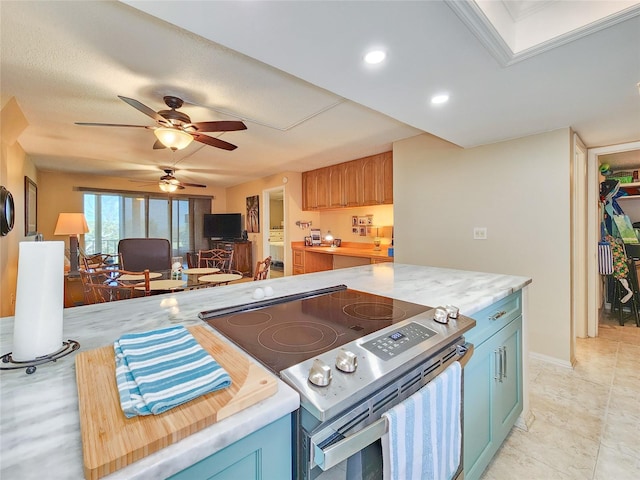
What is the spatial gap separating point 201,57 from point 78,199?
5484 millimetres

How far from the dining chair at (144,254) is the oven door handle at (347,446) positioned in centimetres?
374

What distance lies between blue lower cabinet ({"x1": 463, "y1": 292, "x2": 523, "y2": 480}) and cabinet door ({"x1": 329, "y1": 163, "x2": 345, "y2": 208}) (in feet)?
10.1

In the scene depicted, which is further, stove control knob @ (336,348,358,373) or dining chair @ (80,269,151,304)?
dining chair @ (80,269,151,304)

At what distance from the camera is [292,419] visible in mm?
637

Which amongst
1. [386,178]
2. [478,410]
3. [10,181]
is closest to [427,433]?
[478,410]

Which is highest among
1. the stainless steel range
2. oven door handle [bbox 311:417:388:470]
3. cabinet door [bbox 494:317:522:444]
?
the stainless steel range

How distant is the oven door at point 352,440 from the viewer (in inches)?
23.8

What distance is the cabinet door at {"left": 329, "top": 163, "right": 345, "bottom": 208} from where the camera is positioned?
174 inches

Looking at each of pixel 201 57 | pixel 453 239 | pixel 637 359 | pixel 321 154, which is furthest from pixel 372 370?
pixel 321 154

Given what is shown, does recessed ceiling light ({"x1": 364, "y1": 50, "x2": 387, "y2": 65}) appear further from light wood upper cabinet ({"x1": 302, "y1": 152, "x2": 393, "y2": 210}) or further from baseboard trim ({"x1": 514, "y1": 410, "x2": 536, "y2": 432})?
light wood upper cabinet ({"x1": 302, "y1": 152, "x2": 393, "y2": 210})

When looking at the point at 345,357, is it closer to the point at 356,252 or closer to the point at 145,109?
the point at 145,109

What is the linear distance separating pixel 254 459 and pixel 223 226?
661 centimetres

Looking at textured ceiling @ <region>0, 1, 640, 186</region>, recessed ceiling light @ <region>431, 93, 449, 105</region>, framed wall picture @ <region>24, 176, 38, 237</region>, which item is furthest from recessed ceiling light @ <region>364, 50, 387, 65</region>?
framed wall picture @ <region>24, 176, 38, 237</region>

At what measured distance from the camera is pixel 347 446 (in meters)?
0.62
